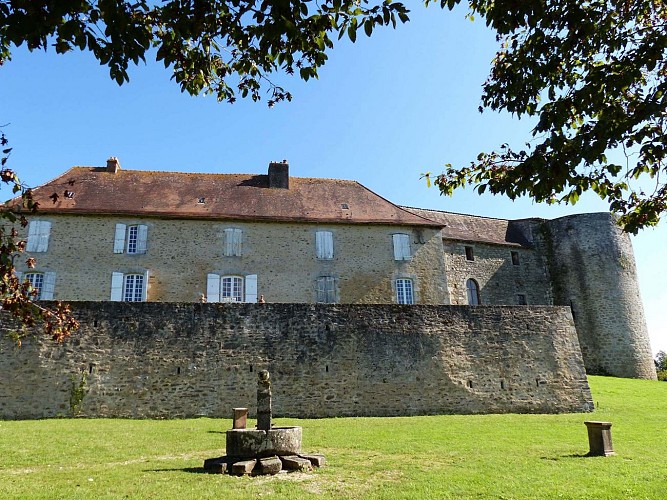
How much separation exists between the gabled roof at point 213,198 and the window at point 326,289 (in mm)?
2244

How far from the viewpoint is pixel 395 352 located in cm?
1434

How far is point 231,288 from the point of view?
61.0ft

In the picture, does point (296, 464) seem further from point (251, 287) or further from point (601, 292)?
point (601, 292)

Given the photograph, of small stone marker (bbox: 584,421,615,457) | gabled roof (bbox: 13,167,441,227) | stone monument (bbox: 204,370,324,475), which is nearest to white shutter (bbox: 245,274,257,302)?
gabled roof (bbox: 13,167,441,227)

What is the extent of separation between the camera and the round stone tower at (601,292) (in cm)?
2402

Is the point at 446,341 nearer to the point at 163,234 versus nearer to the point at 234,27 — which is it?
the point at 163,234

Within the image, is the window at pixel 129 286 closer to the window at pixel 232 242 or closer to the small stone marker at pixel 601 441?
the window at pixel 232 242

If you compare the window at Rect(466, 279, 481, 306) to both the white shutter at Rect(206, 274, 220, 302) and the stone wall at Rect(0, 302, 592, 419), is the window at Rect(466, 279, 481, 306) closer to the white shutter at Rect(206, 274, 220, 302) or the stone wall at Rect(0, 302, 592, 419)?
the stone wall at Rect(0, 302, 592, 419)

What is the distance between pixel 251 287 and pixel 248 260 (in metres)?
1.02

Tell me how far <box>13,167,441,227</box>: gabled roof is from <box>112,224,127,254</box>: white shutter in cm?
54

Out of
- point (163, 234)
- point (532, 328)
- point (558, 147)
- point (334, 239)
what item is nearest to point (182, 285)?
point (163, 234)

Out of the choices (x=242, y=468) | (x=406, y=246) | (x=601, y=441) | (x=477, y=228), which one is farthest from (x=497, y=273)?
(x=242, y=468)

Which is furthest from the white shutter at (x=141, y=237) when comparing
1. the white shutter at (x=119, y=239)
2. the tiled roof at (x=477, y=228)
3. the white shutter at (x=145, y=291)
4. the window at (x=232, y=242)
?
the tiled roof at (x=477, y=228)

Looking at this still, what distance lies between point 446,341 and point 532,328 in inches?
116
